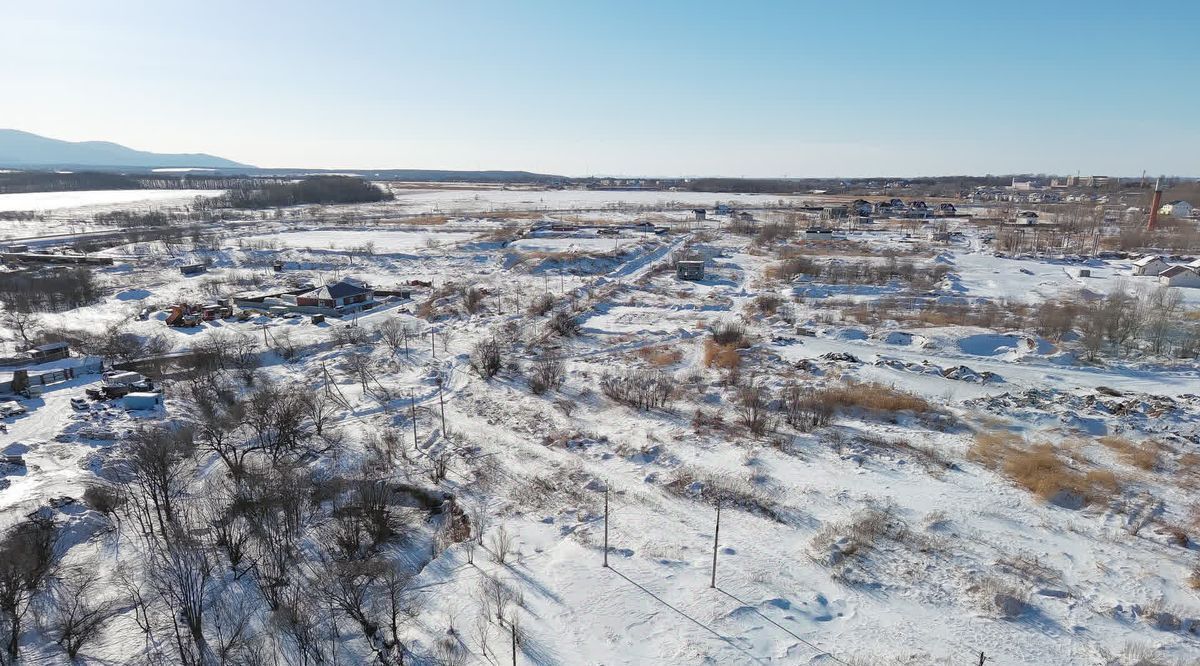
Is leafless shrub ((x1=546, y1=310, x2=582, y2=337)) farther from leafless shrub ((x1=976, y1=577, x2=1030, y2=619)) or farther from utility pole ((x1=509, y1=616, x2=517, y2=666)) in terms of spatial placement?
leafless shrub ((x1=976, y1=577, x2=1030, y2=619))

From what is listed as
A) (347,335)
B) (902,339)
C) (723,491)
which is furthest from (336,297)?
(902,339)

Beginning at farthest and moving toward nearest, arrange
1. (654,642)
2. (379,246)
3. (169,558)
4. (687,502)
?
(379,246), (687,502), (169,558), (654,642)

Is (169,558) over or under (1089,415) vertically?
under

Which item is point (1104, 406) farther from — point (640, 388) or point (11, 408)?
point (11, 408)

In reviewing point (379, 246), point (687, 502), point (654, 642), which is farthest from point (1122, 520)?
point (379, 246)

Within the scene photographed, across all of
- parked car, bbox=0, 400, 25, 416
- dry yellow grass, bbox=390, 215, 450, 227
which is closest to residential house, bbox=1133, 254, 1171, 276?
parked car, bbox=0, 400, 25, 416

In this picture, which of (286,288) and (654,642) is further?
(286,288)

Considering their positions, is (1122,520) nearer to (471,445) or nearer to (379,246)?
(471,445)
